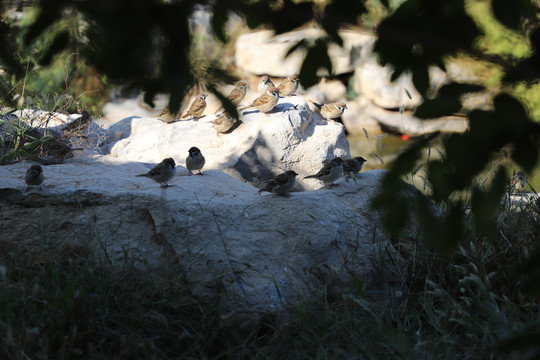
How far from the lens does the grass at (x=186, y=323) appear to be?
288 centimetres

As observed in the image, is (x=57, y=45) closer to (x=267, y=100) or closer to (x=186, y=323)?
(x=186, y=323)

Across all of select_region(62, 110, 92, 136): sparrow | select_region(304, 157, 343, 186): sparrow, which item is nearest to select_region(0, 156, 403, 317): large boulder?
select_region(304, 157, 343, 186): sparrow

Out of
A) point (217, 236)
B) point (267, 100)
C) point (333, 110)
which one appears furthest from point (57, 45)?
point (333, 110)

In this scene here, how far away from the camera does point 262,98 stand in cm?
981

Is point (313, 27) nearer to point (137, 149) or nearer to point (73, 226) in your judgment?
point (73, 226)

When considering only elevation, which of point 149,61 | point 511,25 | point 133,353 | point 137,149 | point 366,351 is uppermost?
point 511,25

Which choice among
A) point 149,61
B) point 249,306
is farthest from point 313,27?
point 249,306

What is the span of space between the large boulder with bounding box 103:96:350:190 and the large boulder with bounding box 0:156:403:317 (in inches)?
174

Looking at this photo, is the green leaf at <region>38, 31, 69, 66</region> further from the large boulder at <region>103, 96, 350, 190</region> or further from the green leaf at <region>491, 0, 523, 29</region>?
the large boulder at <region>103, 96, 350, 190</region>

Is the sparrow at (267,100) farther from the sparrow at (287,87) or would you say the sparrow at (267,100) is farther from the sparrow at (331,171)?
the sparrow at (331,171)

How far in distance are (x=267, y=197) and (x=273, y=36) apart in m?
3.33

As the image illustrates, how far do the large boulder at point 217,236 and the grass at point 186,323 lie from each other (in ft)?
0.61

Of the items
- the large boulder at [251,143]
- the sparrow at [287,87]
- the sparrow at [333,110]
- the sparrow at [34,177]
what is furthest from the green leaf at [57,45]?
the sparrow at [333,110]

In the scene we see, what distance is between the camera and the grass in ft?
9.46
